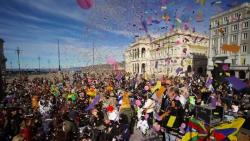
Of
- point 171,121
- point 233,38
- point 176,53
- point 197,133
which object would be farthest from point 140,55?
point 197,133

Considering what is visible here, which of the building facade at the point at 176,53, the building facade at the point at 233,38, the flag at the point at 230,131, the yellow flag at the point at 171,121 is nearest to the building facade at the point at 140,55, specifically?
the building facade at the point at 176,53

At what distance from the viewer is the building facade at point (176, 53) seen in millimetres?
66438

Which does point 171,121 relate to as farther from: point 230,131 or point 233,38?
point 233,38

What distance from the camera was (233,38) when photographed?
4853 centimetres

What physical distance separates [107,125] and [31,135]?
2818 millimetres

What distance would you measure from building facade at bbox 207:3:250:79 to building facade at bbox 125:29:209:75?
11.1 metres

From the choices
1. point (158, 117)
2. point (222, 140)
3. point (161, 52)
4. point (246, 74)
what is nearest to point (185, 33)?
point (161, 52)

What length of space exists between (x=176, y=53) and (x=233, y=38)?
72.4 feet

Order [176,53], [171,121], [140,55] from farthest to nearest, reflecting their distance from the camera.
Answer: [140,55], [176,53], [171,121]

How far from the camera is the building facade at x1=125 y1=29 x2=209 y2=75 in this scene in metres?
66.4

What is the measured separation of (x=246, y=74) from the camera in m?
41.7

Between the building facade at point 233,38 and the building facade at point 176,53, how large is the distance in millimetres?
11094

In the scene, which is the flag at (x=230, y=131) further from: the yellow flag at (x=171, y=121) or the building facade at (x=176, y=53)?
the building facade at (x=176, y=53)

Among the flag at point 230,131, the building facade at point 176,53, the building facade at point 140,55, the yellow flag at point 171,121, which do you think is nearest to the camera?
the flag at point 230,131
